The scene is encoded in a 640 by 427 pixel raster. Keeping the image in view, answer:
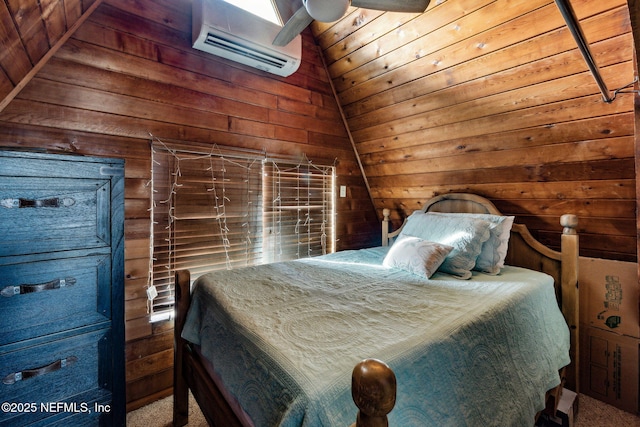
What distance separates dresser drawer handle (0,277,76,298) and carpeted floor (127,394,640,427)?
112cm

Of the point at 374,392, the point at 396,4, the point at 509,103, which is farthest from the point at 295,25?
the point at 374,392

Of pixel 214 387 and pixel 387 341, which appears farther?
pixel 214 387

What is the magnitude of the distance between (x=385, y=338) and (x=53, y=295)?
1324mm

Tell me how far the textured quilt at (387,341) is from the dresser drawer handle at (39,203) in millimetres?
710

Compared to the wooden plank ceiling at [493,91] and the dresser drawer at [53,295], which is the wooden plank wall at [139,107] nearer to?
the wooden plank ceiling at [493,91]

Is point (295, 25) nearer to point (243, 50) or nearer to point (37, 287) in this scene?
point (243, 50)

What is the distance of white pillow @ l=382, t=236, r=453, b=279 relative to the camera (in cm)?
177

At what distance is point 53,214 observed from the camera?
3.84 ft

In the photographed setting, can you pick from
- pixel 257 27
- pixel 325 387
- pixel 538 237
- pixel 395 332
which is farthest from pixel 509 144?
pixel 325 387

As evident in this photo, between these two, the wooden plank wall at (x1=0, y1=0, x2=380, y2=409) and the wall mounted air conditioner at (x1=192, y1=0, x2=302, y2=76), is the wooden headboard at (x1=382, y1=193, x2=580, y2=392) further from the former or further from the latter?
the wooden plank wall at (x1=0, y1=0, x2=380, y2=409)

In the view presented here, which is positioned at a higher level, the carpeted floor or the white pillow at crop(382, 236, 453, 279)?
the white pillow at crop(382, 236, 453, 279)

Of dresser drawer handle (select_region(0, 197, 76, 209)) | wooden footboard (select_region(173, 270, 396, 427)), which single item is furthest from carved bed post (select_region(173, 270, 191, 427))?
dresser drawer handle (select_region(0, 197, 76, 209))

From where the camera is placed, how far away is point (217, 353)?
1215 mm

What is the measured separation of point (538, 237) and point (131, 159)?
9.82 ft
